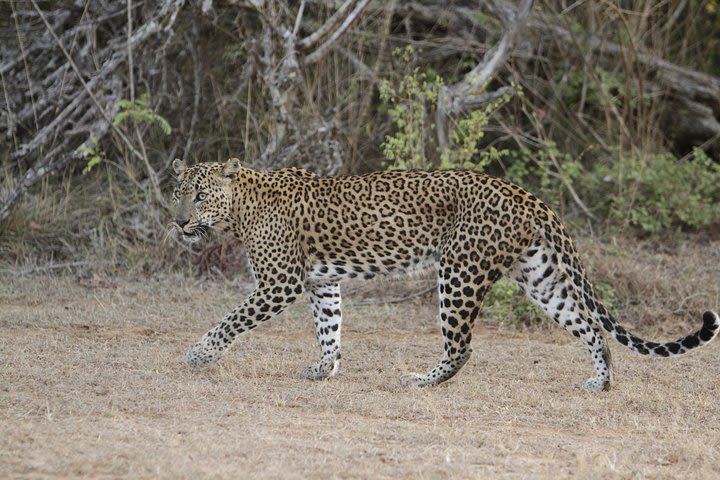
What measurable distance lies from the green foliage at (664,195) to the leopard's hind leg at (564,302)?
16.0ft

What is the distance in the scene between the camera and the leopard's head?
7.52m

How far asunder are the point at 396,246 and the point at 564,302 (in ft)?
3.87

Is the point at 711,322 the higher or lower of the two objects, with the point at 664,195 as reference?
higher

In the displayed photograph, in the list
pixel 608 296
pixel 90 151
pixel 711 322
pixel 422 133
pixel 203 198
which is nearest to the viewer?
pixel 711 322

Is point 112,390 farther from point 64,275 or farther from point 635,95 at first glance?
point 635,95

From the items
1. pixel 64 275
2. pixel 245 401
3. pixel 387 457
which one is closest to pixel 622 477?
pixel 387 457

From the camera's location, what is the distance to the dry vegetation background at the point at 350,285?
5.73 m

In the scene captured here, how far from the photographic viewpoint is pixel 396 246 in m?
7.33

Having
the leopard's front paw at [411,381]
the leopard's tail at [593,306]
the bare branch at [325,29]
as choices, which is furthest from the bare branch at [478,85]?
the leopard's front paw at [411,381]

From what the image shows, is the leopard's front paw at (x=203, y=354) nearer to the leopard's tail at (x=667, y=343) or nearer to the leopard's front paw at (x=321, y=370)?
the leopard's front paw at (x=321, y=370)

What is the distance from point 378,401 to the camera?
6688 mm

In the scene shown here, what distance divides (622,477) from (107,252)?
23.1ft

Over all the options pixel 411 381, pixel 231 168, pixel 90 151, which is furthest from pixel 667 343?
pixel 90 151

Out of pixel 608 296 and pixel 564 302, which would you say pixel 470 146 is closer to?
pixel 608 296
